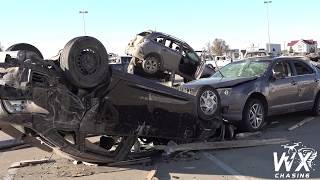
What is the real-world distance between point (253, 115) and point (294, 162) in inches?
121

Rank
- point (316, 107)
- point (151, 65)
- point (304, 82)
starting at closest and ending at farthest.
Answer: point (304, 82) → point (316, 107) → point (151, 65)

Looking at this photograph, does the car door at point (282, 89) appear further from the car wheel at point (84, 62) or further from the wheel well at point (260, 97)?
the car wheel at point (84, 62)

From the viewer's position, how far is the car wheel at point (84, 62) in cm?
746

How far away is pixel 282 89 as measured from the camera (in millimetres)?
12109

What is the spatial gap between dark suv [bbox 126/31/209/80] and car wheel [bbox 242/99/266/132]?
7.88 meters

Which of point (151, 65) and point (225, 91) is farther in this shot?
point (151, 65)

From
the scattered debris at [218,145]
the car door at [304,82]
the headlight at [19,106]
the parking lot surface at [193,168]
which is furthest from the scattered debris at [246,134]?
the headlight at [19,106]

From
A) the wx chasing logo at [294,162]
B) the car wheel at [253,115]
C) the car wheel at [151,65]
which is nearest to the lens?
the wx chasing logo at [294,162]

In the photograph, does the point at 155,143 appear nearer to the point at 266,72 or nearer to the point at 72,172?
the point at 72,172

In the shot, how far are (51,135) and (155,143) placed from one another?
250cm

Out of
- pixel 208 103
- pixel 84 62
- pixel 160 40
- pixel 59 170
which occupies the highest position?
pixel 160 40

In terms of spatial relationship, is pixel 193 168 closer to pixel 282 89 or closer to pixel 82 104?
pixel 82 104

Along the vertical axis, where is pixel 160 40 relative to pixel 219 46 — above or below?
above

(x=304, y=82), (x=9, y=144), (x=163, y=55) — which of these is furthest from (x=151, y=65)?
(x=9, y=144)
